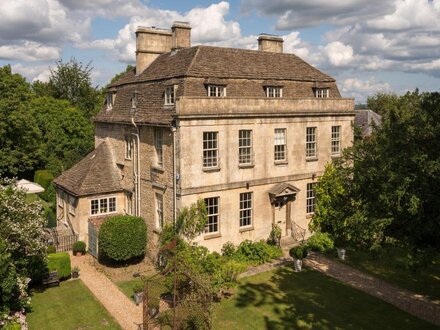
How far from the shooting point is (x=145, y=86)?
2756 centimetres

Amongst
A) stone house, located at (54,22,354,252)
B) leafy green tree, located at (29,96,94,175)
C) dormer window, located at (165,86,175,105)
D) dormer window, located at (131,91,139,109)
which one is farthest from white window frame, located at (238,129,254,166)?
leafy green tree, located at (29,96,94,175)

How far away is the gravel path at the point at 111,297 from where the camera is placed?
1809 cm

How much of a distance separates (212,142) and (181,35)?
11529 millimetres

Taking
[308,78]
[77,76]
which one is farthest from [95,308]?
[77,76]

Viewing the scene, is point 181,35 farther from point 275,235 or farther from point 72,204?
point 275,235

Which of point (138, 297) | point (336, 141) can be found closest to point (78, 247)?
point (138, 297)

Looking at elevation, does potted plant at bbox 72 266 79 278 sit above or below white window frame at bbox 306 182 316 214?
below

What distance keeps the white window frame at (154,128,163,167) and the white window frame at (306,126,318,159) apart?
401 inches

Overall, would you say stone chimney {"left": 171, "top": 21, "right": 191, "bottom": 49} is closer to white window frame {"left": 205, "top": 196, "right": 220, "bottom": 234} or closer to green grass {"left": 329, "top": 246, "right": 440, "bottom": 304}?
white window frame {"left": 205, "top": 196, "right": 220, "bottom": 234}

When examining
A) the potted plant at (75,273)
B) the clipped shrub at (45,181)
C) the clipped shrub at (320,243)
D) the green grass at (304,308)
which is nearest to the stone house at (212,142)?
the clipped shrub at (320,243)

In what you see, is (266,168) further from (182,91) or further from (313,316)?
(313,316)

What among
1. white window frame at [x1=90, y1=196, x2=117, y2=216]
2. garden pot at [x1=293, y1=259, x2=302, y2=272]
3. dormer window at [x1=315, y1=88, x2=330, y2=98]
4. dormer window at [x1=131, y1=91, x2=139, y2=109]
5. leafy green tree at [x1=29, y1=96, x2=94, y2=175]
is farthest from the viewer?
leafy green tree at [x1=29, y1=96, x2=94, y2=175]

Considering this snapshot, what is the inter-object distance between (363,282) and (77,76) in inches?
2365

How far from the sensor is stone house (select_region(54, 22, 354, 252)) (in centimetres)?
2312
